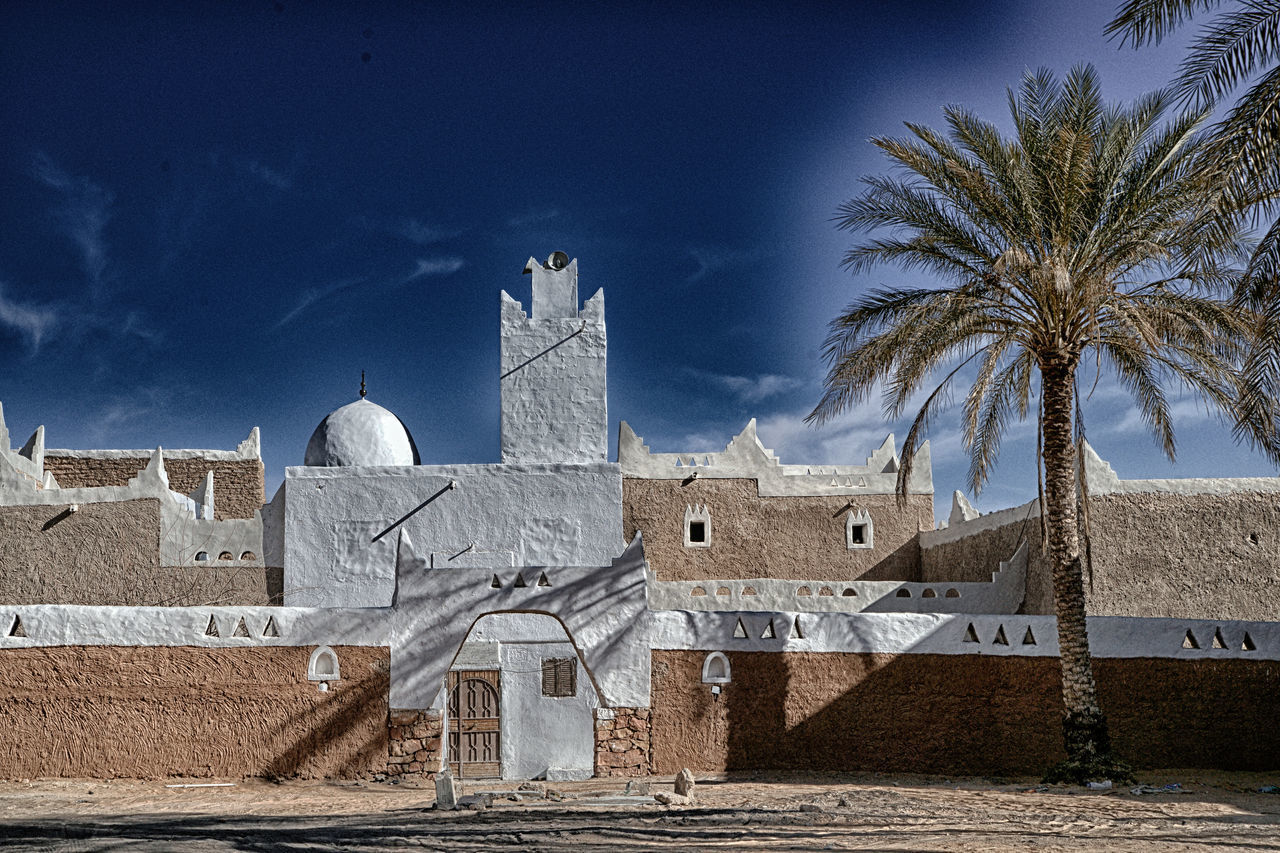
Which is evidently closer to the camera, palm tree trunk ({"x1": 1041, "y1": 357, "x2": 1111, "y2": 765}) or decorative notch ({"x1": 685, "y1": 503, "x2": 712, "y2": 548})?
palm tree trunk ({"x1": 1041, "y1": 357, "x2": 1111, "y2": 765})

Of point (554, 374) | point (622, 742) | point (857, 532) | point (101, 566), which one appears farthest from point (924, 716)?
point (101, 566)

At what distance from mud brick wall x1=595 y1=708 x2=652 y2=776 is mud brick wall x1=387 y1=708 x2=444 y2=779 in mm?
1831

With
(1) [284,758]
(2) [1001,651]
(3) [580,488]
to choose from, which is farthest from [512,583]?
(2) [1001,651]

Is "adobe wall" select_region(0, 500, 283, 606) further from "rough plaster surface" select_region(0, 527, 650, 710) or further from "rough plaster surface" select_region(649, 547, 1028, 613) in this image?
"rough plaster surface" select_region(649, 547, 1028, 613)

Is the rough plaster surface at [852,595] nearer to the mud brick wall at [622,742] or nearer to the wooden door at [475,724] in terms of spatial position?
the wooden door at [475,724]

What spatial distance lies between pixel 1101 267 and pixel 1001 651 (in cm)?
459

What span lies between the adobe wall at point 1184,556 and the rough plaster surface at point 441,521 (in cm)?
701

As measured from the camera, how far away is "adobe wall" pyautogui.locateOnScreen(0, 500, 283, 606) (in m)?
19.2

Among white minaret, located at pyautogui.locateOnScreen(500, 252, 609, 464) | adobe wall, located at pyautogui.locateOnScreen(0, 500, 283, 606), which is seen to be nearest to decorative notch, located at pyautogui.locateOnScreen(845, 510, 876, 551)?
white minaret, located at pyautogui.locateOnScreen(500, 252, 609, 464)

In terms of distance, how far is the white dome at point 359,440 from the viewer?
66.7ft

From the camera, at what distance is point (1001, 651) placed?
45.2ft

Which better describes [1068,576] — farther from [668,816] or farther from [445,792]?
[445,792]

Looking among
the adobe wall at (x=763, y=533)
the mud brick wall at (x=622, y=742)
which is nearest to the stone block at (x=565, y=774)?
the mud brick wall at (x=622, y=742)

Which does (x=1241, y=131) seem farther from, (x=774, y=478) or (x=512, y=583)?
(x=774, y=478)
